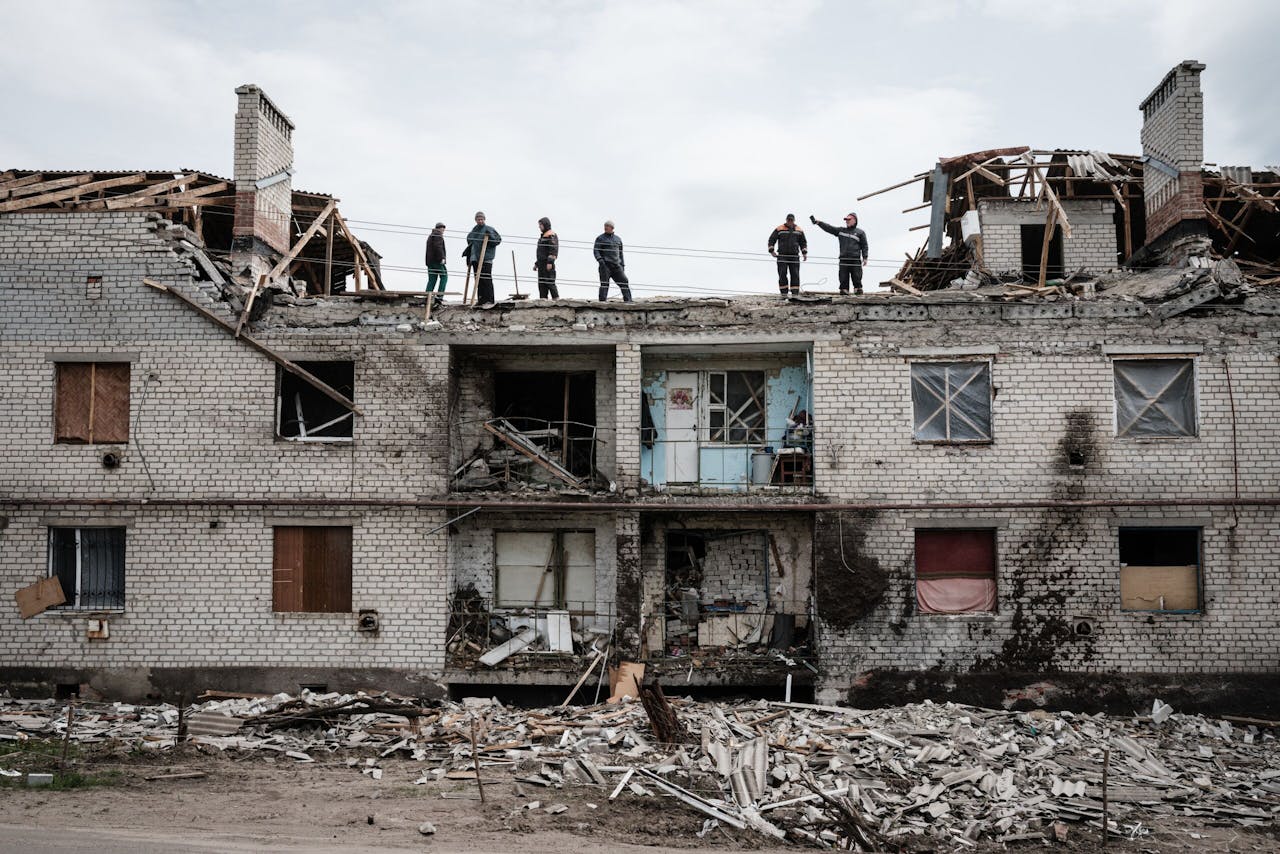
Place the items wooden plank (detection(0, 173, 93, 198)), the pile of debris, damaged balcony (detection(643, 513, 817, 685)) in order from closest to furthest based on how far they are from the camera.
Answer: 1. the pile of debris
2. damaged balcony (detection(643, 513, 817, 685))
3. wooden plank (detection(0, 173, 93, 198))

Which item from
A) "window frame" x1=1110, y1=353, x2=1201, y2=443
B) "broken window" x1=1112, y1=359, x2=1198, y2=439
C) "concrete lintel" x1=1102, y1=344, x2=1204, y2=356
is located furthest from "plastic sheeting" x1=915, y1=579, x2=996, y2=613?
"concrete lintel" x1=1102, y1=344, x2=1204, y2=356

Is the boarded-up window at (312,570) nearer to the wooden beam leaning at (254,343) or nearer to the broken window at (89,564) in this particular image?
the wooden beam leaning at (254,343)

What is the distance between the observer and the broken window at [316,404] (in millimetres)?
15234

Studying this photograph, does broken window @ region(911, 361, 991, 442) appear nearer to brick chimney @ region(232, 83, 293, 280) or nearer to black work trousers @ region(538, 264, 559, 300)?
black work trousers @ region(538, 264, 559, 300)

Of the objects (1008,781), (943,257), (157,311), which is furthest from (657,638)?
(943,257)

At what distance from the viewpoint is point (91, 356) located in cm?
1487

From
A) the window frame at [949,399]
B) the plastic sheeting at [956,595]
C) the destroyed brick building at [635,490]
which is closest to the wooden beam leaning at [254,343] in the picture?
the destroyed brick building at [635,490]

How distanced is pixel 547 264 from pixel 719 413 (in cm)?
396

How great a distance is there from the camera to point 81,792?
1037 centimetres

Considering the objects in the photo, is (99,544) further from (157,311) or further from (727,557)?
(727,557)

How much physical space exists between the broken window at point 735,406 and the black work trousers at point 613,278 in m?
2.12

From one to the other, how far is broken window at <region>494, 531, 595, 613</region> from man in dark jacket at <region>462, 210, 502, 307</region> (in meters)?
3.96

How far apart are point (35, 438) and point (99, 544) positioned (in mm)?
1889

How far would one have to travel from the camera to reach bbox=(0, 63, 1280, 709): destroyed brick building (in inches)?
559
